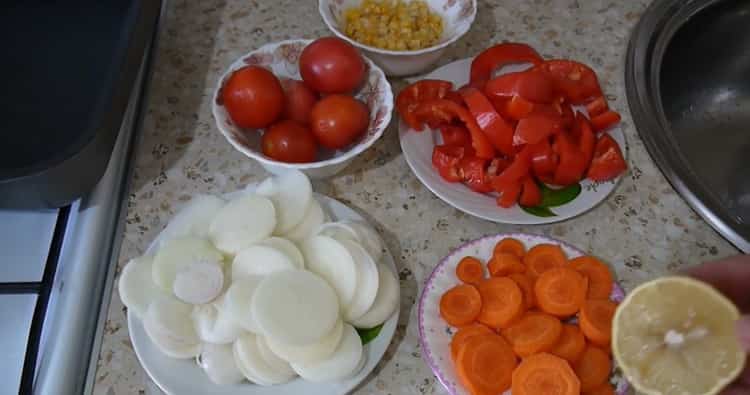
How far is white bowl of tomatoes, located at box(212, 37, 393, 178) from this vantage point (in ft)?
3.01

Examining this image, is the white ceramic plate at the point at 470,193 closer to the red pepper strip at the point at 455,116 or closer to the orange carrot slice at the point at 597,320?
the red pepper strip at the point at 455,116

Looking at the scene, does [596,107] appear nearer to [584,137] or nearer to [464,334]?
[584,137]

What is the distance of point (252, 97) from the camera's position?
911mm

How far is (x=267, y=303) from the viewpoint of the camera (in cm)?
72

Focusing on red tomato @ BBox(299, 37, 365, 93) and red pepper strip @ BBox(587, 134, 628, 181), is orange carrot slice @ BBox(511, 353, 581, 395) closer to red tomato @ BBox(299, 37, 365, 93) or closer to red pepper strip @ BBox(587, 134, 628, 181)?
red pepper strip @ BBox(587, 134, 628, 181)

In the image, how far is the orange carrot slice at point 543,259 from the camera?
857 mm

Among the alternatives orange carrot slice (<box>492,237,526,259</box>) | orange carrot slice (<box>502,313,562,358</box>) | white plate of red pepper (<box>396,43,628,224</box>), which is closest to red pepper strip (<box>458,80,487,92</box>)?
white plate of red pepper (<box>396,43,628,224</box>)

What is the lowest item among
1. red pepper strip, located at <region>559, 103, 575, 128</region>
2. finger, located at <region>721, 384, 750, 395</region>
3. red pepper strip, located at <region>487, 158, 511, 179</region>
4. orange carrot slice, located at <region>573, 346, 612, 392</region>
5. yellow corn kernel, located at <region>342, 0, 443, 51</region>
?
orange carrot slice, located at <region>573, 346, 612, 392</region>

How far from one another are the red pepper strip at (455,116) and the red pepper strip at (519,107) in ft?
0.17

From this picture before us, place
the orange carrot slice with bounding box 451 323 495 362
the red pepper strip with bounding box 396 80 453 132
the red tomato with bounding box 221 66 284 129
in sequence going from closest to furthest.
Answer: the orange carrot slice with bounding box 451 323 495 362 → the red tomato with bounding box 221 66 284 129 → the red pepper strip with bounding box 396 80 453 132

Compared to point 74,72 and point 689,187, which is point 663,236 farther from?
point 74,72

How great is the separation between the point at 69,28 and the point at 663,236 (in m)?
0.92

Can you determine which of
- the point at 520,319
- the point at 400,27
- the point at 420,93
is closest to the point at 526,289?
the point at 520,319

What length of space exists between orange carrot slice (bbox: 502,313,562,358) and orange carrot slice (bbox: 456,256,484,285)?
0.08 metres
